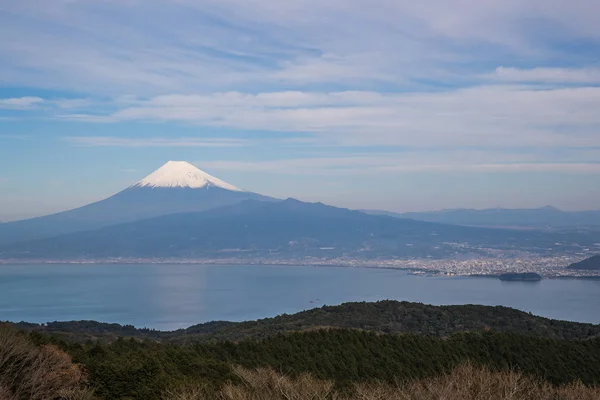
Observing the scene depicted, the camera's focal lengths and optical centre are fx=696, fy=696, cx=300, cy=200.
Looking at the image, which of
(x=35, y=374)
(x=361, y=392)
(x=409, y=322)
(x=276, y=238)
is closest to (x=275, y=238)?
(x=276, y=238)

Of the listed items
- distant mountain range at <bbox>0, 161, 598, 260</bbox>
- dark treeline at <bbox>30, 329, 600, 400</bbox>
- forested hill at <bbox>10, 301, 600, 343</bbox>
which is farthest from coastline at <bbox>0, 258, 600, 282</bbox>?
dark treeline at <bbox>30, 329, 600, 400</bbox>

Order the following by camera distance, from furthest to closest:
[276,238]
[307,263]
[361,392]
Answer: [276,238] < [307,263] < [361,392]

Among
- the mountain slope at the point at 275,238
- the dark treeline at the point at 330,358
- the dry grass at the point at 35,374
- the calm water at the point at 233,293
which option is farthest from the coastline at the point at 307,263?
the dry grass at the point at 35,374

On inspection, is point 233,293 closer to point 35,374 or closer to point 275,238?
point 275,238

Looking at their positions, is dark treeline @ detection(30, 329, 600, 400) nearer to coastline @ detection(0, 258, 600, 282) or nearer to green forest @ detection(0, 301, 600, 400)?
green forest @ detection(0, 301, 600, 400)

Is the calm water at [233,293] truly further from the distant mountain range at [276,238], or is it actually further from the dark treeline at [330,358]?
the dark treeline at [330,358]

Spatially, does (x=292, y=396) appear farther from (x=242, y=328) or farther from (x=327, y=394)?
(x=242, y=328)
